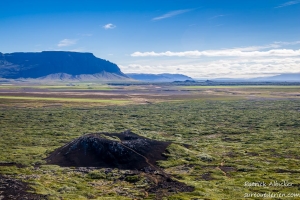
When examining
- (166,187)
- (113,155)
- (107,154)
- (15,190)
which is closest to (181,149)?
(113,155)

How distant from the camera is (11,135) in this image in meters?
65.0

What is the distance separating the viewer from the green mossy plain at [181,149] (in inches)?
1323

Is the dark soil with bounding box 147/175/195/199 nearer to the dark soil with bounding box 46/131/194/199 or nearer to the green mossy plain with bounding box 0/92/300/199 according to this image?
the green mossy plain with bounding box 0/92/300/199

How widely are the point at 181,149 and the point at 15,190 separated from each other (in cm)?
2723

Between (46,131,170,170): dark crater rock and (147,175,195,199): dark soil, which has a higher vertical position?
(46,131,170,170): dark crater rock

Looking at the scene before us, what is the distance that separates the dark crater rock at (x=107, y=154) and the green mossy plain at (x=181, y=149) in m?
2.14

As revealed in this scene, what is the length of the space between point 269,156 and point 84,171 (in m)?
30.5

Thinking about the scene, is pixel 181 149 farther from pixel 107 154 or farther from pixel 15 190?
pixel 15 190

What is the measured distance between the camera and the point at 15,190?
1212 inches

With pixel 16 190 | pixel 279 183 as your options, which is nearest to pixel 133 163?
pixel 16 190

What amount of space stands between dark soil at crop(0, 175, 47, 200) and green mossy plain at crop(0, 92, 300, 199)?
3.70 feet

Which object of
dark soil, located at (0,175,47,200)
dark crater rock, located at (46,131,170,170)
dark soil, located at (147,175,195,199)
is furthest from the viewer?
dark crater rock, located at (46,131,170,170)

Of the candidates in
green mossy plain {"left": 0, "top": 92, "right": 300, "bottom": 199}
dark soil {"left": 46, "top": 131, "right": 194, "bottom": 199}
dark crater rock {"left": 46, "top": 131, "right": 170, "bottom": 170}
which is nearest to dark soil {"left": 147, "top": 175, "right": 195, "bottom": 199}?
green mossy plain {"left": 0, "top": 92, "right": 300, "bottom": 199}

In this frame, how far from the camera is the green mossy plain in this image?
33.6m
